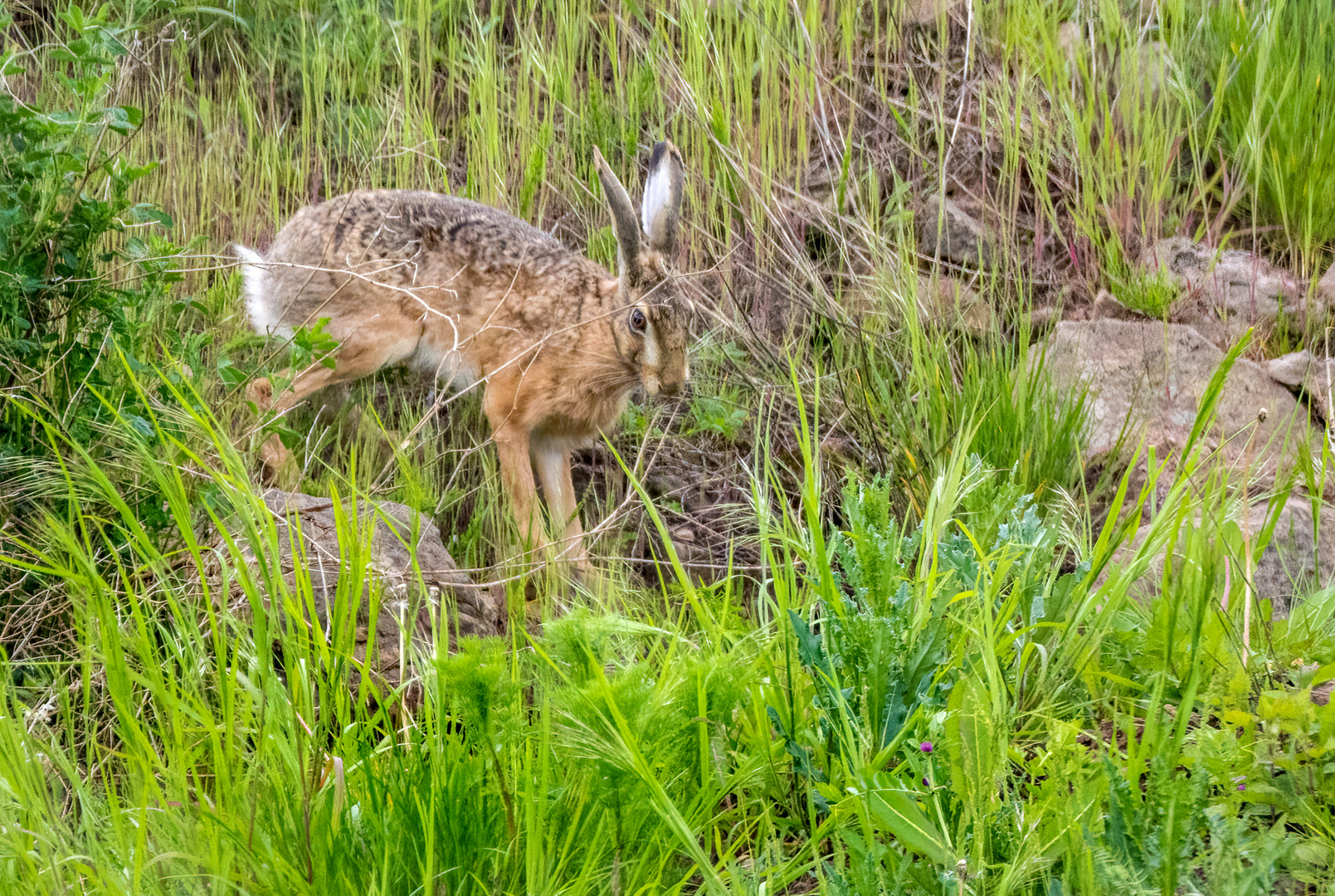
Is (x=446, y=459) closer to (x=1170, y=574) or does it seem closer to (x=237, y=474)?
(x=237, y=474)

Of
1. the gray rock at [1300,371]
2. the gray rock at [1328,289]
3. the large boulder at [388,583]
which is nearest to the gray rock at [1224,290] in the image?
the gray rock at [1328,289]

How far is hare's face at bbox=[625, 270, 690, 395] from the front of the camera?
15.6 ft

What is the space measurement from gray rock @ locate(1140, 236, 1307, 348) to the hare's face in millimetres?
1862

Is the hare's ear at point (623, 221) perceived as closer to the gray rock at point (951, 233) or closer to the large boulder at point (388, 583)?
the gray rock at point (951, 233)

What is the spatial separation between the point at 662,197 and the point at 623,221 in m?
0.21

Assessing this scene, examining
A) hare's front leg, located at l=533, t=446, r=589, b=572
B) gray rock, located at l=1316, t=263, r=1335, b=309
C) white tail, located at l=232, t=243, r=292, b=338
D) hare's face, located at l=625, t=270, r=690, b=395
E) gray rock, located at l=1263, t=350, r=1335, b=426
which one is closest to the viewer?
gray rock, located at l=1263, t=350, r=1335, b=426

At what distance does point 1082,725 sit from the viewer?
198 centimetres

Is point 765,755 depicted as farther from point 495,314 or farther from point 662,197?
point 495,314

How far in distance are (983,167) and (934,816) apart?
3.77 metres

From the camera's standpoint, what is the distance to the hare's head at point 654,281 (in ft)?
14.8

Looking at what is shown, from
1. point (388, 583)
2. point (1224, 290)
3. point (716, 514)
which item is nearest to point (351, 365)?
point (716, 514)

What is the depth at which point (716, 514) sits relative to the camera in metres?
4.42

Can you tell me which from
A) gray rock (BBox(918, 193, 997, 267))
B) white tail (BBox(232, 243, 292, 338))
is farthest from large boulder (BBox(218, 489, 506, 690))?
gray rock (BBox(918, 193, 997, 267))

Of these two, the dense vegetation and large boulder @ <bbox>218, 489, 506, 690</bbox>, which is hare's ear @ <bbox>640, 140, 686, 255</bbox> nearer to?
the dense vegetation
